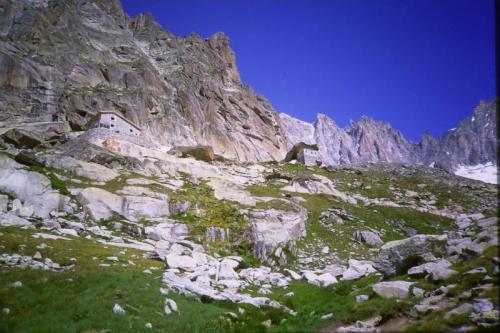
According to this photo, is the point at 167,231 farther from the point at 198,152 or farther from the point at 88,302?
the point at 198,152

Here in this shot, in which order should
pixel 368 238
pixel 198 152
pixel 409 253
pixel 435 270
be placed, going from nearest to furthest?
pixel 435 270 < pixel 409 253 < pixel 368 238 < pixel 198 152

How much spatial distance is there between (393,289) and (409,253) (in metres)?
4.96

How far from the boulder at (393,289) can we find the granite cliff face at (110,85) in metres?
102

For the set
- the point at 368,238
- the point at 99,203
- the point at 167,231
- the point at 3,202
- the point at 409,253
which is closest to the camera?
the point at 409,253

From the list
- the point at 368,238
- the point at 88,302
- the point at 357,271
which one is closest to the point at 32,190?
the point at 88,302

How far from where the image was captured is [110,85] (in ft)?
469

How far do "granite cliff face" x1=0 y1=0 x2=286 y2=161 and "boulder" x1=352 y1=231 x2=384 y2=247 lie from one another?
84.3 meters

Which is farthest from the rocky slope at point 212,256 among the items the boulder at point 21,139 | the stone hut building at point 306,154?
the stone hut building at point 306,154

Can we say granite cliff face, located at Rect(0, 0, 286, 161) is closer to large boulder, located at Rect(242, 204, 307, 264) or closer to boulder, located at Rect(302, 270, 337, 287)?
large boulder, located at Rect(242, 204, 307, 264)

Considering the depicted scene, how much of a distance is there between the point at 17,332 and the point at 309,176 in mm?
72390

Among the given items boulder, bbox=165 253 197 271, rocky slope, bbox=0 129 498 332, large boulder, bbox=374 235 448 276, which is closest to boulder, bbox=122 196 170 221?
rocky slope, bbox=0 129 498 332

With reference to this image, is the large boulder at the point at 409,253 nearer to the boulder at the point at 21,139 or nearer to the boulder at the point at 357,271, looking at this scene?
the boulder at the point at 357,271

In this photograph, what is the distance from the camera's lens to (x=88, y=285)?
71.7 feet

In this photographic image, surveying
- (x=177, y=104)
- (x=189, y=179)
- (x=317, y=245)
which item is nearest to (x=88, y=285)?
(x=317, y=245)
